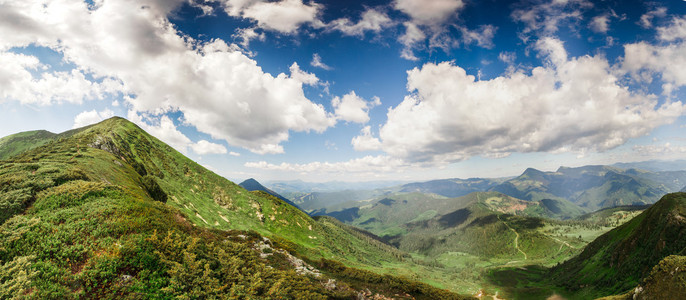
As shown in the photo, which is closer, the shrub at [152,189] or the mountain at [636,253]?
the shrub at [152,189]

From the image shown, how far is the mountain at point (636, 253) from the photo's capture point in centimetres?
11044

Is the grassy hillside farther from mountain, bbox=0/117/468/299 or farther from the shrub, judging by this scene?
the shrub

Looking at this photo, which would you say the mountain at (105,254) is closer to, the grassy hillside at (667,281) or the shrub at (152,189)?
the shrub at (152,189)

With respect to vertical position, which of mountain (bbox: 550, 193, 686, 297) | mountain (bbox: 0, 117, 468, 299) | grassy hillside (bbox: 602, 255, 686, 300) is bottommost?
mountain (bbox: 550, 193, 686, 297)

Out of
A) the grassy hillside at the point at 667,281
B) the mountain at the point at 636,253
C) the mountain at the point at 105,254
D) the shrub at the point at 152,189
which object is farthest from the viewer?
the mountain at the point at 636,253

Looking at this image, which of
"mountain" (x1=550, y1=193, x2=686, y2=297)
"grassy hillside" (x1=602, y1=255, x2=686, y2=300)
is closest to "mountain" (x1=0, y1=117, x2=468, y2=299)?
"grassy hillside" (x1=602, y1=255, x2=686, y2=300)

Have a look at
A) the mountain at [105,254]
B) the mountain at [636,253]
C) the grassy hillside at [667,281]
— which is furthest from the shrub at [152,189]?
the mountain at [636,253]

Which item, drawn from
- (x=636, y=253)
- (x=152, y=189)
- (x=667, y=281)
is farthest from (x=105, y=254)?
(x=636, y=253)

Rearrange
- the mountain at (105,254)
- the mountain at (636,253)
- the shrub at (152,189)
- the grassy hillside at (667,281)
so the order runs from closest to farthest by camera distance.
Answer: the mountain at (105,254)
the grassy hillside at (667,281)
the shrub at (152,189)
the mountain at (636,253)

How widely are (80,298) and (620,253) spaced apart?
231047 millimetres

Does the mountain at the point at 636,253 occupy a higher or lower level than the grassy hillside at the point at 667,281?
lower

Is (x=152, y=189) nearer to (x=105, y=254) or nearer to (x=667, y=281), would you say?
(x=105, y=254)

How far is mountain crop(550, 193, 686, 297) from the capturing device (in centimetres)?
11044

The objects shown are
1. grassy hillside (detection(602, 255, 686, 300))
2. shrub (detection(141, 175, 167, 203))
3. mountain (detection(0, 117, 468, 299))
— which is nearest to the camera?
mountain (detection(0, 117, 468, 299))
